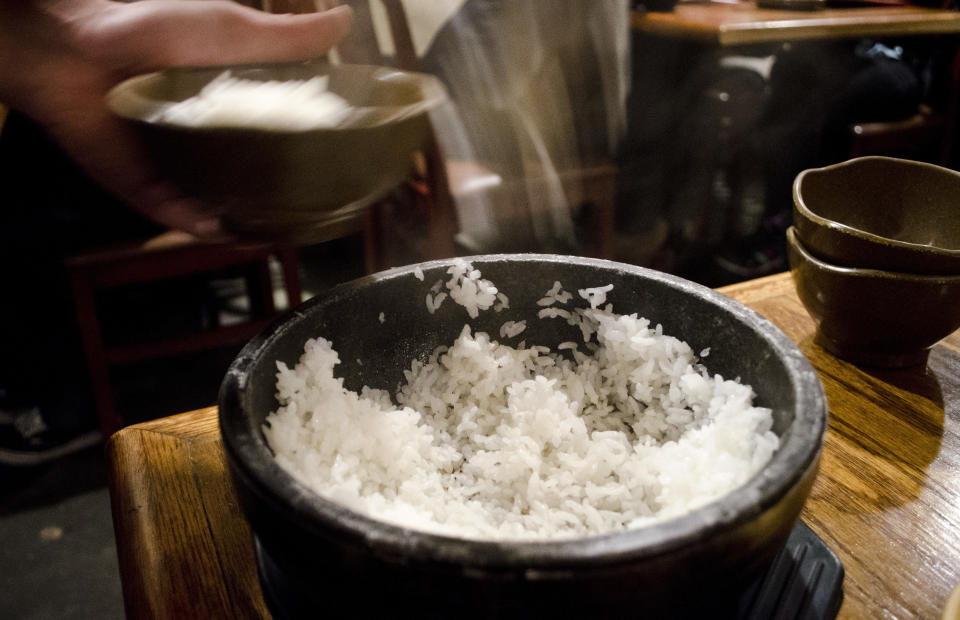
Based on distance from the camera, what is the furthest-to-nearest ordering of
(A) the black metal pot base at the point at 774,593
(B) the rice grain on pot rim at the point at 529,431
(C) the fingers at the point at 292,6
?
(C) the fingers at the point at 292,6
(B) the rice grain on pot rim at the point at 529,431
(A) the black metal pot base at the point at 774,593

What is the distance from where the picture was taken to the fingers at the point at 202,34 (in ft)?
4.39

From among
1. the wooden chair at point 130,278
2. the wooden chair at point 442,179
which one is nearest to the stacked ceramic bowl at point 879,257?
the wooden chair at point 442,179

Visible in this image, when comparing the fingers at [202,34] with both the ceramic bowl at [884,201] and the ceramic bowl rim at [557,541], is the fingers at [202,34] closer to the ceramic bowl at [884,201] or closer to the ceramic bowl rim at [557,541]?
the ceramic bowl rim at [557,541]

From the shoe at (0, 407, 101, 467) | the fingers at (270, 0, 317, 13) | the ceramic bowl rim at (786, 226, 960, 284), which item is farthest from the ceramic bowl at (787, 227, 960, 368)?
the shoe at (0, 407, 101, 467)

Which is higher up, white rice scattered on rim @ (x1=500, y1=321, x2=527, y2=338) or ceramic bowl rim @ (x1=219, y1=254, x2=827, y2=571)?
ceramic bowl rim @ (x1=219, y1=254, x2=827, y2=571)

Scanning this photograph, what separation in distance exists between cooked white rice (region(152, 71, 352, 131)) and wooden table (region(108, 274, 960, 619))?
543 millimetres

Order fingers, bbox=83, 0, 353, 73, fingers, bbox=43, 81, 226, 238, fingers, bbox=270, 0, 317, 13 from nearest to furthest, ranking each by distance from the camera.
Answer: fingers, bbox=43, 81, 226, 238, fingers, bbox=83, 0, 353, 73, fingers, bbox=270, 0, 317, 13

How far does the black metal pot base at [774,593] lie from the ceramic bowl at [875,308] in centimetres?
49

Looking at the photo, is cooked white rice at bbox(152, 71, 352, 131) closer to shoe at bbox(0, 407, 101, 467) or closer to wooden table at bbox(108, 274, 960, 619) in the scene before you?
wooden table at bbox(108, 274, 960, 619)

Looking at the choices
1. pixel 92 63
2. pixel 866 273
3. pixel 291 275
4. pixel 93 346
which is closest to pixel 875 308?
pixel 866 273

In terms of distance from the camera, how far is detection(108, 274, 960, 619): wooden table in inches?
33.7

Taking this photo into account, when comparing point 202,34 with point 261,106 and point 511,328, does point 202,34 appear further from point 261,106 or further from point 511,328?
point 511,328

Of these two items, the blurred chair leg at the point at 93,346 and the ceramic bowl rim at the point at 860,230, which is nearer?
the ceramic bowl rim at the point at 860,230

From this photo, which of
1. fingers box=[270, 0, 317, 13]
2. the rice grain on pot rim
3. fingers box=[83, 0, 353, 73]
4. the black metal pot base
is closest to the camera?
the black metal pot base
